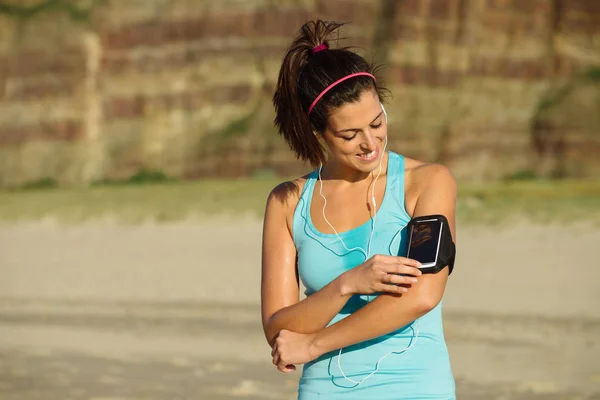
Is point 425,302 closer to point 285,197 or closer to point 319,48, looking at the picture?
point 285,197

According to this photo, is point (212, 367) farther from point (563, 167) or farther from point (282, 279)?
point (563, 167)

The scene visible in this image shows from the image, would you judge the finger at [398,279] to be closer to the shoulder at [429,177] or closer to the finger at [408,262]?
the finger at [408,262]

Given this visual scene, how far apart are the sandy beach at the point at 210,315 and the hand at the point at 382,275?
418 centimetres

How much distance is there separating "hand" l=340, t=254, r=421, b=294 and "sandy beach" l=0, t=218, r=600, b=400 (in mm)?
4176

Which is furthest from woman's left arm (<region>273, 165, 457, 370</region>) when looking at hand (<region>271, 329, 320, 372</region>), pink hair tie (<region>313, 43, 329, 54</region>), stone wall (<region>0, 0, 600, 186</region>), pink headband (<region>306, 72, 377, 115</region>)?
stone wall (<region>0, 0, 600, 186</region>)

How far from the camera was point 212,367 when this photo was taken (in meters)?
7.98

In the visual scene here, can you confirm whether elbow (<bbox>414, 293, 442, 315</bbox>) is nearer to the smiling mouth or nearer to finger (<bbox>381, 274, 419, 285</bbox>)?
finger (<bbox>381, 274, 419, 285</bbox>)

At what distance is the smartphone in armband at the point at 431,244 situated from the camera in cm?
248

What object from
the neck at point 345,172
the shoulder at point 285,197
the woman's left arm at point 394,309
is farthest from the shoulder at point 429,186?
the shoulder at point 285,197

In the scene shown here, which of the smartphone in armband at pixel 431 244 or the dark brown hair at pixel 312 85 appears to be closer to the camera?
the smartphone in armband at pixel 431 244

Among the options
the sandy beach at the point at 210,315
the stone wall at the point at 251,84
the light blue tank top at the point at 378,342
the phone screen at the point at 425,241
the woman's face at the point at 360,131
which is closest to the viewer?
the phone screen at the point at 425,241

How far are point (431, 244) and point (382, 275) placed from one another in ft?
0.44

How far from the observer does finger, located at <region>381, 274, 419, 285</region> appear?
2.51 meters

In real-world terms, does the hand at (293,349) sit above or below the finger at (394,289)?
below
